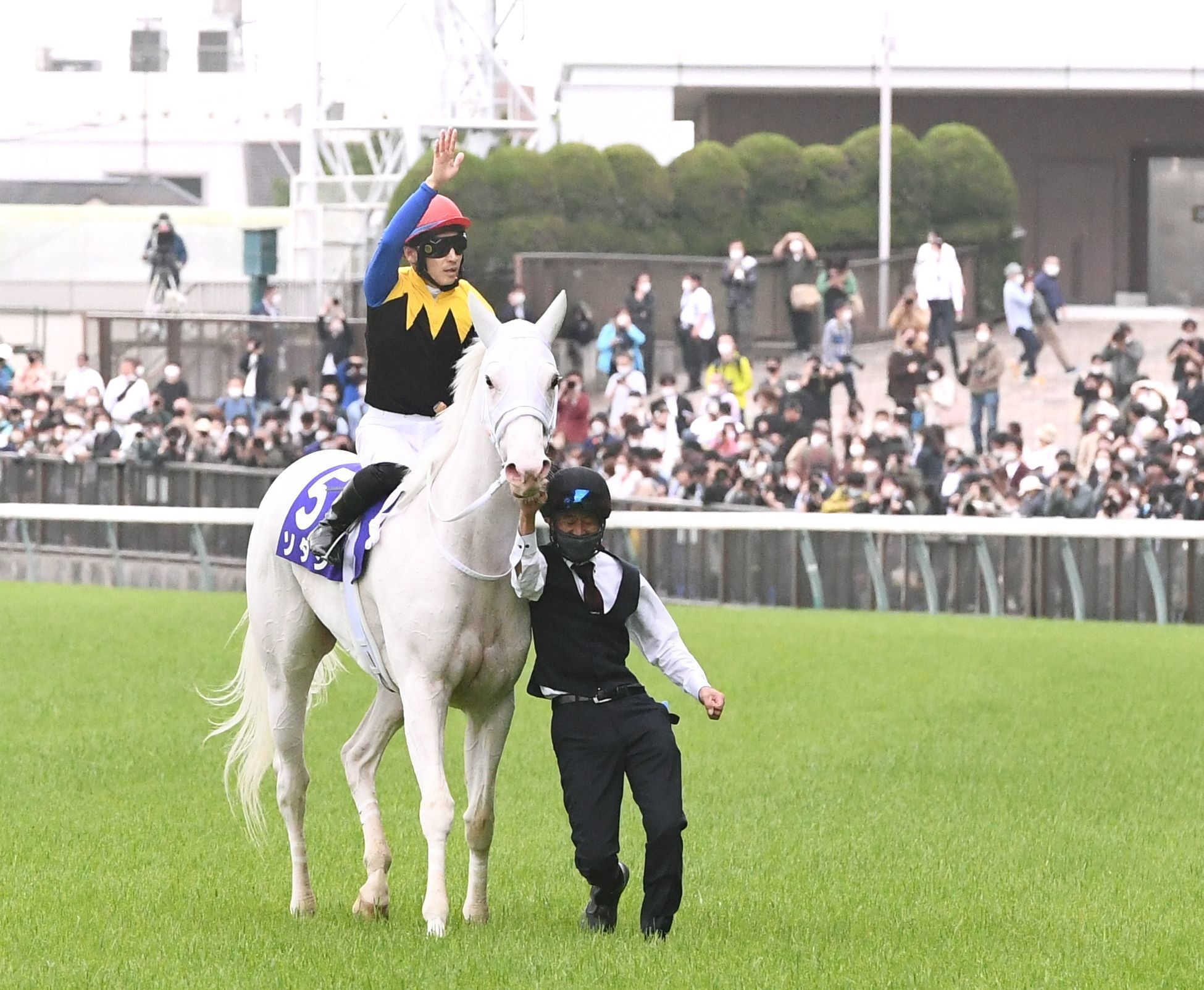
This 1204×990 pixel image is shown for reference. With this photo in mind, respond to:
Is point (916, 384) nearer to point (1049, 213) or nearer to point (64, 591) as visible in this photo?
point (64, 591)

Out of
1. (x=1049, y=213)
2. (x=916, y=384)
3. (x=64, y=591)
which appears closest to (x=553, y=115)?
(x=1049, y=213)

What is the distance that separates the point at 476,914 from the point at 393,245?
2225 millimetres

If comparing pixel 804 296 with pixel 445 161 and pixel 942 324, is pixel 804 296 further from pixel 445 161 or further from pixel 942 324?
pixel 445 161

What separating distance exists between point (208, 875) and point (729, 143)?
30.6 m

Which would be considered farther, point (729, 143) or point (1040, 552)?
point (729, 143)

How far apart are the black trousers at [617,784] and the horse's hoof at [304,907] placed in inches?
44.1

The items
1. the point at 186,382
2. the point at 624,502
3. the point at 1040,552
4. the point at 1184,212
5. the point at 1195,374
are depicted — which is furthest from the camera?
the point at 1184,212

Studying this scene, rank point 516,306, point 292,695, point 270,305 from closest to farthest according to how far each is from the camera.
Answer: point 292,695 → point 516,306 → point 270,305

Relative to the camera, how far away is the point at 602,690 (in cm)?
669

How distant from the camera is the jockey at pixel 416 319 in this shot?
738 cm

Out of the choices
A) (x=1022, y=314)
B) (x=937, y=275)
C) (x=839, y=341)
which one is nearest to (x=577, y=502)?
(x=839, y=341)

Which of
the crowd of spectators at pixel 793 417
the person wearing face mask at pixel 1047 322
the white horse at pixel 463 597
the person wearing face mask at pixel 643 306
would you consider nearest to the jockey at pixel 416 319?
the white horse at pixel 463 597

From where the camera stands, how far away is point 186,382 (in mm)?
27562

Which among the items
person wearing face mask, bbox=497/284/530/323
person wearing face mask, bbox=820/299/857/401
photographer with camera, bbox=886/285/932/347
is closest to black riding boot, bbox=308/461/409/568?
person wearing face mask, bbox=497/284/530/323
